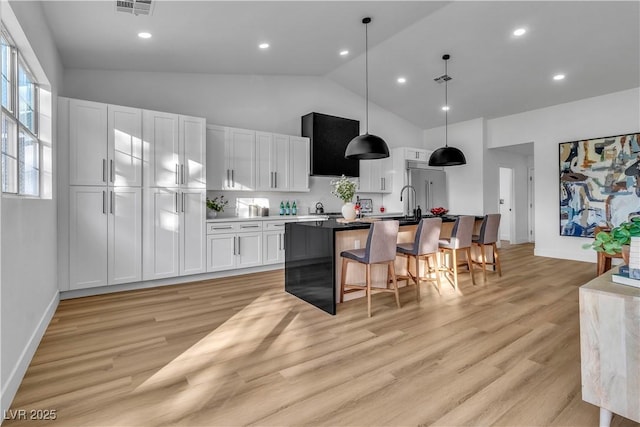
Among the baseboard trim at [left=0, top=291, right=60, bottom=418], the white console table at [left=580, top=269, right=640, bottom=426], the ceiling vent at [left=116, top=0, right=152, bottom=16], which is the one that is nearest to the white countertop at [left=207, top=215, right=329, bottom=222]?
the baseboard trim at [left=0, top=291, right=60, bottom=418]

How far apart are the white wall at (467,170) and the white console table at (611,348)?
6.30 metres

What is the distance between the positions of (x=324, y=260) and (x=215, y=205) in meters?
2.57

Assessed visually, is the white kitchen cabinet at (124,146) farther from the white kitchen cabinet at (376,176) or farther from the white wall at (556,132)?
the white wall at (556,132)

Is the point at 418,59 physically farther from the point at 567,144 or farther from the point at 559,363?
the point at 559,363

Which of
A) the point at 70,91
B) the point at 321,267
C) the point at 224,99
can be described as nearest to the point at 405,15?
the point at 224,99

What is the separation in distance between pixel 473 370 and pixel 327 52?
16.1 ft

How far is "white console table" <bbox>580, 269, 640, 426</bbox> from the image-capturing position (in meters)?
1.50

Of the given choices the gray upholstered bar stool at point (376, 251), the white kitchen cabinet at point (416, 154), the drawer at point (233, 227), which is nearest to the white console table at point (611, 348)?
the gray upholstered bar stool at point (376, 251)

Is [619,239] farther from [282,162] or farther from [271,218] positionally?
→ [282,162]

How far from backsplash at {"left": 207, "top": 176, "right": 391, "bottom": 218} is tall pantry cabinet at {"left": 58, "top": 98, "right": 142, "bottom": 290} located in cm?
145

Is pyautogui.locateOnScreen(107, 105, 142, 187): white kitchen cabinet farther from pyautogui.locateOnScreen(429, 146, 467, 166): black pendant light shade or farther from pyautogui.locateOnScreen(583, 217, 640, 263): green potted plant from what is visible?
pyautogui.locateOnScreen(583, 217, 640, 263): green potted plant

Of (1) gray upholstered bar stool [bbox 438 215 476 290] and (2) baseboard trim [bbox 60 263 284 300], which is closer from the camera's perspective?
(2) baseboard trim [bbox 60 263 284 300]

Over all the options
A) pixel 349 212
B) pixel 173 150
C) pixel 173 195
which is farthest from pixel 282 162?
pixel 349 212

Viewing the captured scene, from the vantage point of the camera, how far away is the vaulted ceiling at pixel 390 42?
3.68 meters
